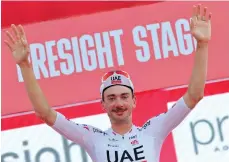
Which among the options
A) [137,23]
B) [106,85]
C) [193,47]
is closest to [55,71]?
[137,23]

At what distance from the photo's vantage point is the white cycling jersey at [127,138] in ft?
11.4

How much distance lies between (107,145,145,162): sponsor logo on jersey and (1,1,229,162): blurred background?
2.01 meters

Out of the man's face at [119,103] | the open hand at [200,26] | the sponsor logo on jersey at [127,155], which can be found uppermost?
the open hand at [200,26]

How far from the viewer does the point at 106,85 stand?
3.58 meters

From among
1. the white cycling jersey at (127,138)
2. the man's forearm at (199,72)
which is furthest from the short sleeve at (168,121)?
the man's forearm at (199,72)

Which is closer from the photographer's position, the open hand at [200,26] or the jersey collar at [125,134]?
the open hand at [200,26]

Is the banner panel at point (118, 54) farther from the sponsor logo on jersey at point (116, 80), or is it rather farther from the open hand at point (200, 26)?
the open hand at point (200, 26)

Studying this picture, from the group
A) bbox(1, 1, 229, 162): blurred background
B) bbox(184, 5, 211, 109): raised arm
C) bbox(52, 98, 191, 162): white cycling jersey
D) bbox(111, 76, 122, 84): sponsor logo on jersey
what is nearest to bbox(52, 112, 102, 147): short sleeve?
bbox(52, 98, 191, 162): white cycling jersey

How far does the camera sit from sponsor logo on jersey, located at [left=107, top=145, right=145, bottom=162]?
136 inches

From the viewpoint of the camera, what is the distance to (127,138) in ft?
11.5

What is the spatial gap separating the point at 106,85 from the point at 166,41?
2.14m

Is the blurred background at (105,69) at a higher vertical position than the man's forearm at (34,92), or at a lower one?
higher

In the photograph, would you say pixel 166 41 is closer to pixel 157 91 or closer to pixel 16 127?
pixel 157 91

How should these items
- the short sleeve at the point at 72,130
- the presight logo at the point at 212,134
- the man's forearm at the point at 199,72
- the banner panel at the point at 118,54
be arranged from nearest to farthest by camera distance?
the man's forearm at the point at 199,72 < the short sleeve at the point at 72,130 < the presight logo at the point at 212,134 < the banner panel at the point at 118,54
